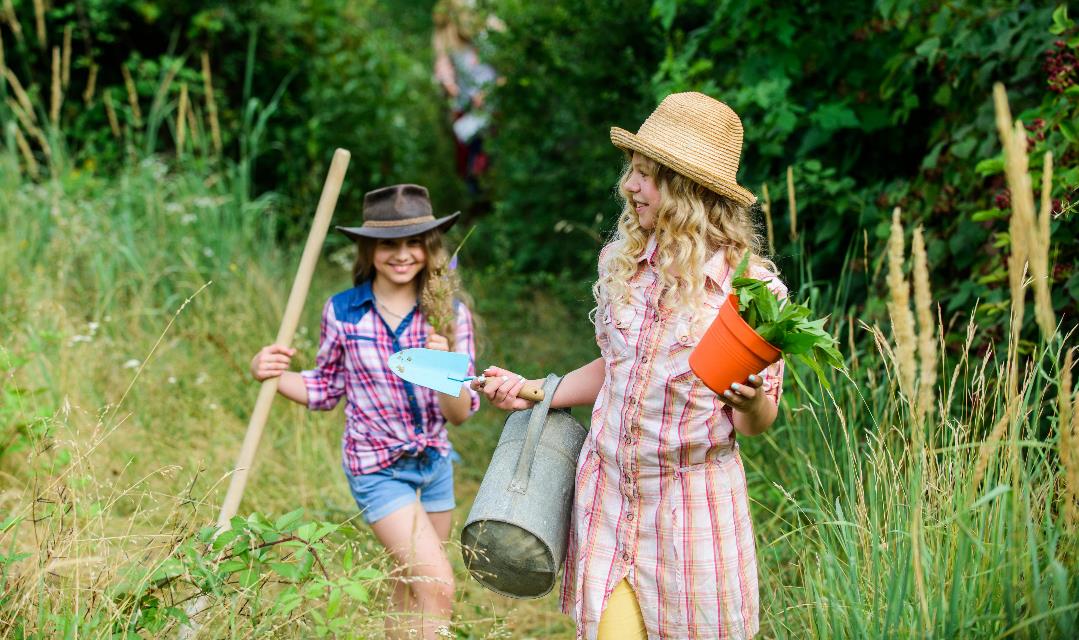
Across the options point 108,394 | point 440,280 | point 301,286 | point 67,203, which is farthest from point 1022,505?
point 67,203

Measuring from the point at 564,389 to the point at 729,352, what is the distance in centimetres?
65

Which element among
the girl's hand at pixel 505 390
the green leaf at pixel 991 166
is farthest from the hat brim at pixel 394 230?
the green leaf at pixel 991 166

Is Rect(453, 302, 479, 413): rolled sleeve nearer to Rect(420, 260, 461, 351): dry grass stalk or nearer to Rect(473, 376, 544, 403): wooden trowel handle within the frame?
Rect(420, 260, 461, 351): dry grass stalk

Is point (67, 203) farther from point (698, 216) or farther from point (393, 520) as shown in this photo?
point (698, 216)

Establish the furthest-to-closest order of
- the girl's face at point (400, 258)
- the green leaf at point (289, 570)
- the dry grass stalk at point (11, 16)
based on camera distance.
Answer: the dry grass stalk at point (11, 16) < the girl's face at point (400, 258) < the green leaf at point (289, 570)

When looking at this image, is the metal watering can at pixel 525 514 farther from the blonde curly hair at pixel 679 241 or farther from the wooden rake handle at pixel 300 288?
the wooden rake handle at pixel 300 288

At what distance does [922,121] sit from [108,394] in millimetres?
3668

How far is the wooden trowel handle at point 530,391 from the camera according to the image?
2.53 m

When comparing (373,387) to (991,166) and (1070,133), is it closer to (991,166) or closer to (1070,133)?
(991,166)

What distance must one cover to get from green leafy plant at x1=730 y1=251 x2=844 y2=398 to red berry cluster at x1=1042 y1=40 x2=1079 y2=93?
141 cm

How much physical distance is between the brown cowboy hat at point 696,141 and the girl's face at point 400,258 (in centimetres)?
88

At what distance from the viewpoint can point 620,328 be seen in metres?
2.43

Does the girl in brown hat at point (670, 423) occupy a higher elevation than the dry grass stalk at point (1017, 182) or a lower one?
lower

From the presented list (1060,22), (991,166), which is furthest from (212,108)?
(1060,22)
